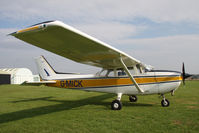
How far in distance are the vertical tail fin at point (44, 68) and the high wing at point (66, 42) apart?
372 cm

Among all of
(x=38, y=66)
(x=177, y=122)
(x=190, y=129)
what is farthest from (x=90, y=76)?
(x=190, y=129)

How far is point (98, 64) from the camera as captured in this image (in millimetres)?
8672

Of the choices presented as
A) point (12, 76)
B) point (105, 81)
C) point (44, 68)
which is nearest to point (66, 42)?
point (105, 81)

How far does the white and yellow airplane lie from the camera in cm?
438

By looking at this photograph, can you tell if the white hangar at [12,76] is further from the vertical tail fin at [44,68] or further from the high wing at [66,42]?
the high wing at [66,42]

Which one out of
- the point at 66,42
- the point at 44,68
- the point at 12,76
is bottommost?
the point at 12,76

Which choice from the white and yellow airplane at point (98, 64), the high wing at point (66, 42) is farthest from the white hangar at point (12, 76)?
the high wing at point (66, 42)

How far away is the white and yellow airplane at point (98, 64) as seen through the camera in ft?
14.4

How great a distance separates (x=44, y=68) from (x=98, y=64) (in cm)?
417

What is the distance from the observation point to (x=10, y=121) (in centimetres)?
563

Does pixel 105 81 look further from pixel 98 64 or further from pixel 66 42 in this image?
pixel 66 42

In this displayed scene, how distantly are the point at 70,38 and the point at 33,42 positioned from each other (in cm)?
112

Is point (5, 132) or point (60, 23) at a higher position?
point (60, 23)

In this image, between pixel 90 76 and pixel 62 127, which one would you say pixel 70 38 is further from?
pixel 90 76
